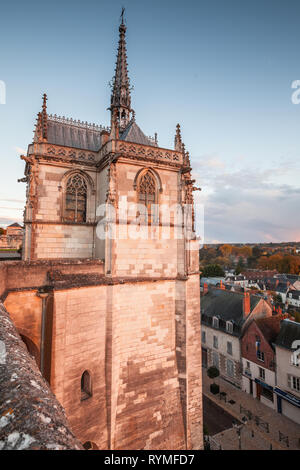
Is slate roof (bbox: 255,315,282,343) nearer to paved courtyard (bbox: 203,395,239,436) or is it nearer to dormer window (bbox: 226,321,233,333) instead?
dormer window (bbox: 226,321,233,333)

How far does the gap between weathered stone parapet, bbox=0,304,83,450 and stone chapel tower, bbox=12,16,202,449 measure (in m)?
6.01

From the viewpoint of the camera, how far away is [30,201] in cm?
1195

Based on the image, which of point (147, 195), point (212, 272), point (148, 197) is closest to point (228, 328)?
point (148, 197)

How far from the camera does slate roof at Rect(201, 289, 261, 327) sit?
85.9ft

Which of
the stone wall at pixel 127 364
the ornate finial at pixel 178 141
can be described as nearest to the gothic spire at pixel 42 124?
the ornate finial at pixel 178 141

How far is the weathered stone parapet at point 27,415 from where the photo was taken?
199 centimetres

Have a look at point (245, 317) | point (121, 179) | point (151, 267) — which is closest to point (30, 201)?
point (121, 179)

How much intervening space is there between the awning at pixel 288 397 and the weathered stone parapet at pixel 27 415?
855 inches

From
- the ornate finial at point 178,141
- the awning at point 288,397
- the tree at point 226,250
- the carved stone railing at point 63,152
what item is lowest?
the awning at point 288,397

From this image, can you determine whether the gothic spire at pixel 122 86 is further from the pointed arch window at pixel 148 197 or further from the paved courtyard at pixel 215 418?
the paved courtyard at pixel 215 418

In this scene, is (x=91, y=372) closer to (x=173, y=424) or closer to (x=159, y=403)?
(x=159, y=403)

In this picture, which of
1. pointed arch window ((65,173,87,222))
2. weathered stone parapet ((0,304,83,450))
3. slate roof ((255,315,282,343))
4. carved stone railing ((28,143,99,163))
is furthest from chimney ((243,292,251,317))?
weathered stone parapet ((0,304,83,450))
